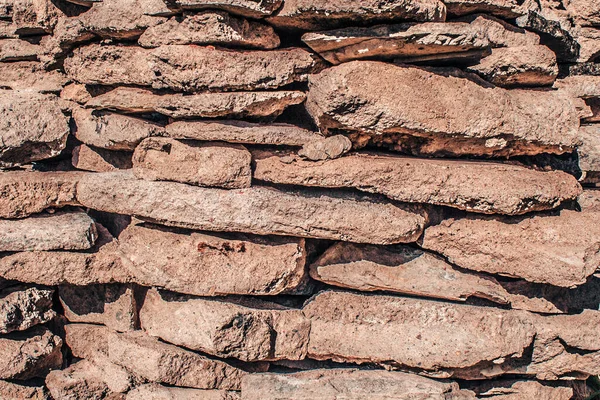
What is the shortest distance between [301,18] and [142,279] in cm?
165

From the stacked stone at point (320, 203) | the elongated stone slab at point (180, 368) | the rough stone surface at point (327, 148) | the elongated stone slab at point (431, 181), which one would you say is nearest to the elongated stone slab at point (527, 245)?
the stacked stone at point (320, 203)

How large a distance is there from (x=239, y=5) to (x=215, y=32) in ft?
0.68

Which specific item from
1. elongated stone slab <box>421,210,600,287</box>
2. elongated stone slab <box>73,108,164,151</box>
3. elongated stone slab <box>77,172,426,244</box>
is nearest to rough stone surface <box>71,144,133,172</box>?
elongated stone slab <box>73,108,164,151</box>

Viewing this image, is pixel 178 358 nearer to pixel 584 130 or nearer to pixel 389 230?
pixel 389 230

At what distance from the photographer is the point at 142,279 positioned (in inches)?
137

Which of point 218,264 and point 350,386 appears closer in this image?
point 350,386

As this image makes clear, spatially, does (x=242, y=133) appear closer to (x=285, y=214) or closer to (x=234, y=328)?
(x=285, y=214)

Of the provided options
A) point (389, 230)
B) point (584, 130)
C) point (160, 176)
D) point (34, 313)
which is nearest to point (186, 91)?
point (160, 176)

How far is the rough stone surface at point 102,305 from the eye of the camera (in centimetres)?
374

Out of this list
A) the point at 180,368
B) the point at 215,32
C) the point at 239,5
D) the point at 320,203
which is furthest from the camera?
the point at 180,368

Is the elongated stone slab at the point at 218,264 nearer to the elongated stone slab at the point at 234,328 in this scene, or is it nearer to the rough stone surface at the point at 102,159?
the elongated stone slab at the point at 234,328

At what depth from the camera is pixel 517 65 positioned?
3.32 meters

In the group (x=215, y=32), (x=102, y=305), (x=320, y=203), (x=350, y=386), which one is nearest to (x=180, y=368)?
(x=102, y=305)

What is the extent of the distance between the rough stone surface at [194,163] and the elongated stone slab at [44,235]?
0.51 meters
